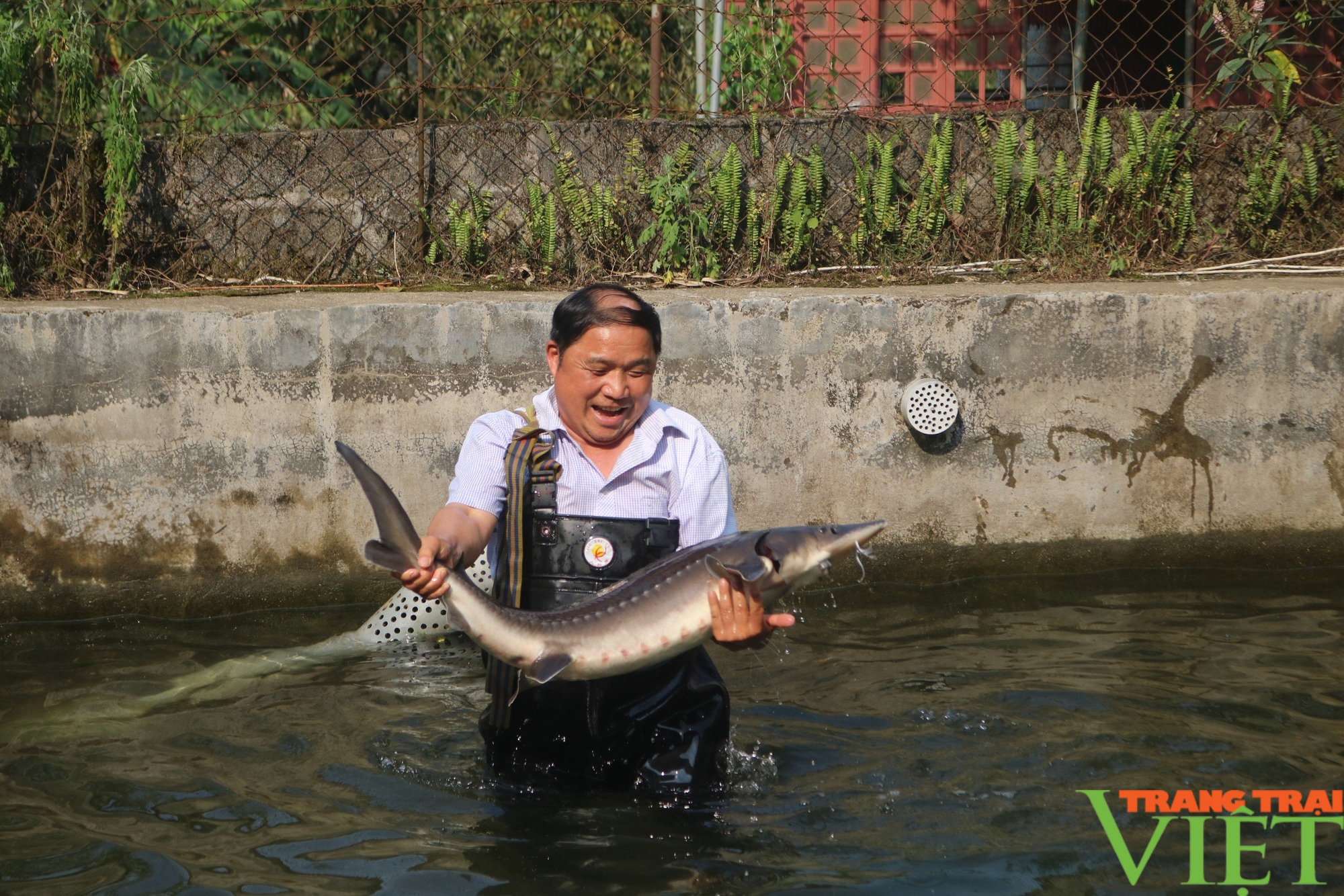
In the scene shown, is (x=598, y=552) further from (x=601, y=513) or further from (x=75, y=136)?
(x=75, y=136)

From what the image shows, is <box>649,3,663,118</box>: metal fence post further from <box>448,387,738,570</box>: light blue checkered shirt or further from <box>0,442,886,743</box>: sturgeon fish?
<box>0,442,886,743</box>: sturgeon fish

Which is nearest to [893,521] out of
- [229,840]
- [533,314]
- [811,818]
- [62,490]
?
[533,314]

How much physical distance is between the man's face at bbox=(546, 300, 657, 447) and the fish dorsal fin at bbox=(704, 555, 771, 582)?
65cm

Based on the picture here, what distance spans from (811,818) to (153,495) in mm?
3615

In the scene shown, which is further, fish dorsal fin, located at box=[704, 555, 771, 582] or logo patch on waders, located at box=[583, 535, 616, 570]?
logo patch on waders, located at box=[583, 535, 616, 570]

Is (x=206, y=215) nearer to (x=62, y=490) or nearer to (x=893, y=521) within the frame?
(x=62, y=490)

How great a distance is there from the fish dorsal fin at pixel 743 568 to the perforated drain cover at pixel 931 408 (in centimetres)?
294

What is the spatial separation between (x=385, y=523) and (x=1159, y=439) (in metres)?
4.41

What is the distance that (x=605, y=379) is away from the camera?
359 centimetres

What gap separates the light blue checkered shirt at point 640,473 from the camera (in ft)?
12.0

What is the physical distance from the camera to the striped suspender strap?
3592mm

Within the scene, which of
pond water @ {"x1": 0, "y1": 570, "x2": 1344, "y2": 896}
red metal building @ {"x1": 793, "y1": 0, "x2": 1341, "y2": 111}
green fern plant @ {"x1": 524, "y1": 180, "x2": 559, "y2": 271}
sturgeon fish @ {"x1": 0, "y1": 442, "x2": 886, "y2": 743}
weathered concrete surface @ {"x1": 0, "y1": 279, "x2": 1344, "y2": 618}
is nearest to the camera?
sturgeon fish @ {"x1": 0, "y1": 442, "x2": 886, "y2": 743}

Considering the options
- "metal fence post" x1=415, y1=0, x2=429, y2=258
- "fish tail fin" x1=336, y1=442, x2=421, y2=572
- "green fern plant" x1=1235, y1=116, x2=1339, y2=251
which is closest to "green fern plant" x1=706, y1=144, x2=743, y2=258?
"metal fence post" x1=415, y1=0, x2=429, y2=258

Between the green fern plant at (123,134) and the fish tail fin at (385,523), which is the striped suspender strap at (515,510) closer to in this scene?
the fish tail fin at (385,523)
